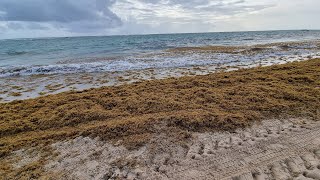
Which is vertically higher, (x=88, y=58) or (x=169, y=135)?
(x=88, y=58)

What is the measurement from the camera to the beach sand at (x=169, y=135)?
14.3ft

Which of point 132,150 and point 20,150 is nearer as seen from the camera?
point 132,150

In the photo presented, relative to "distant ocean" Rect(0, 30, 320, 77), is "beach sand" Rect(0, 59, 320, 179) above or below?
below

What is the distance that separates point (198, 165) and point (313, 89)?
5.90 m

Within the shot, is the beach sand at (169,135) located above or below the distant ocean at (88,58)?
below

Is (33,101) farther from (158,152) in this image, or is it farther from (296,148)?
(296,148)

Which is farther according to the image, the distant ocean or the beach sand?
the distant ocean

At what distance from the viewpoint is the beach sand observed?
4348mm

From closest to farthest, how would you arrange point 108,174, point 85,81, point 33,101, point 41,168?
point 108,174 < point 41,168 < point 33,101 < point 85,81

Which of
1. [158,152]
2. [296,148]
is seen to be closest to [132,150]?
[158,152]

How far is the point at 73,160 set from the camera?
485 cm

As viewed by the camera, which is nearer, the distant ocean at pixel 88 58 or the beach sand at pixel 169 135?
the beach sand at pixel 169 135

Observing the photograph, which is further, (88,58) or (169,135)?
(88,58)

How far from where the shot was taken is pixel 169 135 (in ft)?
18.0
